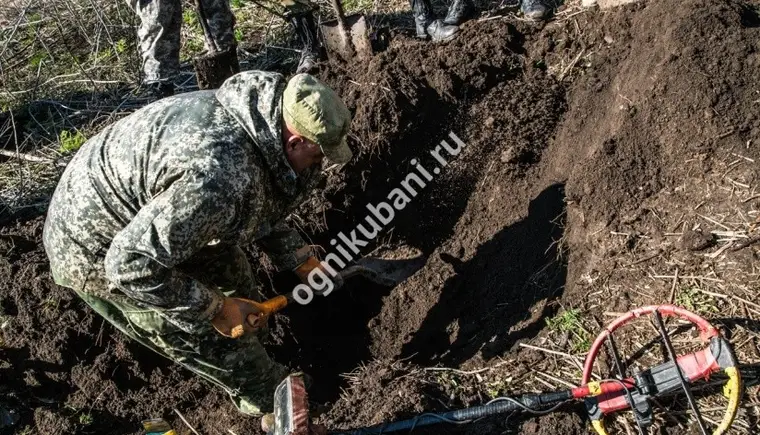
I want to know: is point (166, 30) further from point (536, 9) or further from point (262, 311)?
point (262, 311)

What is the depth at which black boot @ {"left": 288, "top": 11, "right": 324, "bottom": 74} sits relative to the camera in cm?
497

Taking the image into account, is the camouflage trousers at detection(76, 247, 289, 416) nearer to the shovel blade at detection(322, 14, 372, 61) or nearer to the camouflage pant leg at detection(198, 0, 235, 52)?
the shovel blade at detection(322, 14, 372, 61)

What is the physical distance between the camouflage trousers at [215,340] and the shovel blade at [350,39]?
6.65ft

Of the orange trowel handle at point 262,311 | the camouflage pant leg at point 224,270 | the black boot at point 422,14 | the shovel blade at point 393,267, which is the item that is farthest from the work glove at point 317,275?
the black boot at point 422,14

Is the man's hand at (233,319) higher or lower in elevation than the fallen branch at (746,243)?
higher

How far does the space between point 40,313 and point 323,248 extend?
1.67m

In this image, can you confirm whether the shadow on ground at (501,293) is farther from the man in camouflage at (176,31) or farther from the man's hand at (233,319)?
the man in camouflage at (176,31)

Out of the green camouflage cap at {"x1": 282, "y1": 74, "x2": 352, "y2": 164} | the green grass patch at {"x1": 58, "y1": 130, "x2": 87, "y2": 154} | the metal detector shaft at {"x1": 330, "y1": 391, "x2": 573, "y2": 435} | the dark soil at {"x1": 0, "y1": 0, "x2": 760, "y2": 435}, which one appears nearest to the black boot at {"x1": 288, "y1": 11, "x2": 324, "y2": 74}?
the dark soil at {"x1": 0, "y1": 0, "x2": 760, "y2": 435}

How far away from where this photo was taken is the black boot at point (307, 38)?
196 inches

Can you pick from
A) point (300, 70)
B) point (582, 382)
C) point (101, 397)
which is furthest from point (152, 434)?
point (300, 70)

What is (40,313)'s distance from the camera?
3971 millimetres

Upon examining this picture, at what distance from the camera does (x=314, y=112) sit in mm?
2439

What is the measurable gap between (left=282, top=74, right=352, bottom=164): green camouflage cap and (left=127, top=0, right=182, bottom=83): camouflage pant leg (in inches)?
111

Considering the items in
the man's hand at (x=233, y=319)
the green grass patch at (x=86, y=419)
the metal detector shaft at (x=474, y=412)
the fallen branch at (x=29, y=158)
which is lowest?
the green grass patch at (x=86, y=419)
